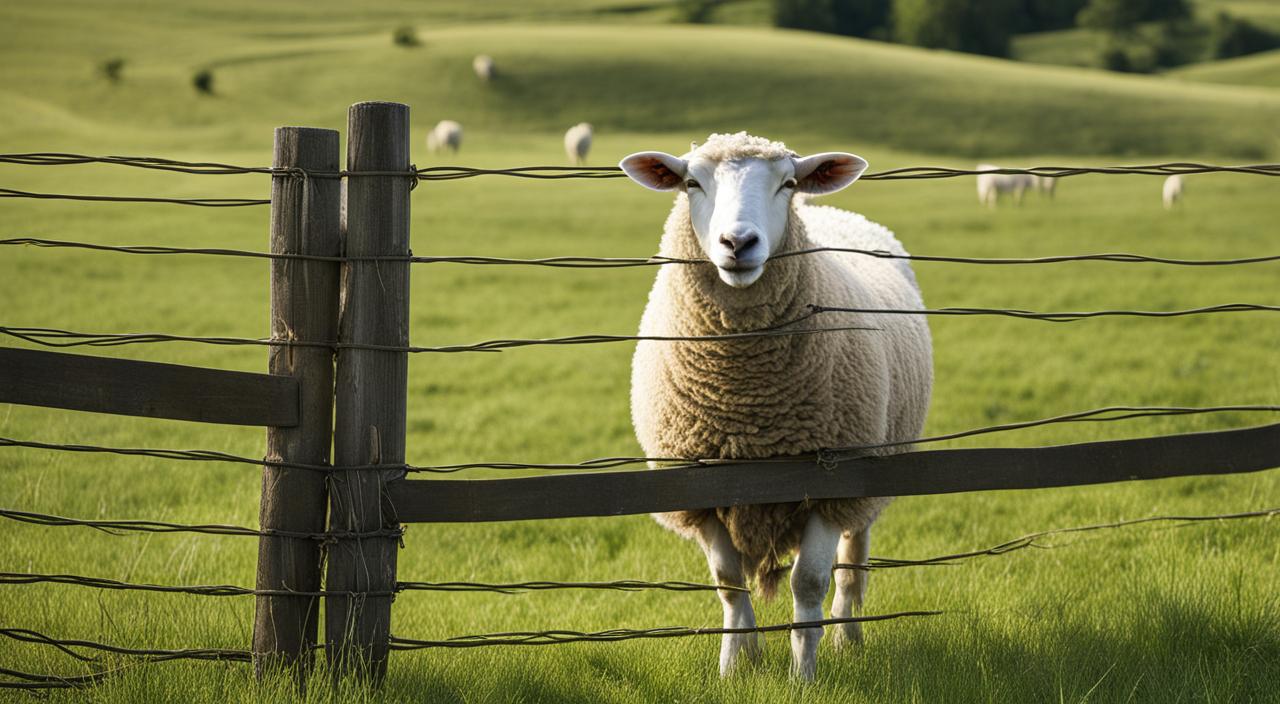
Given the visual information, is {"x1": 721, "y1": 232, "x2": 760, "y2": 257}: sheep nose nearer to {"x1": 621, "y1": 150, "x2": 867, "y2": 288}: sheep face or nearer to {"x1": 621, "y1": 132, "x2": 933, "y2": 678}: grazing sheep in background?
{"x1": 621, "y1": 150, "x2": 867, "y2": 288}: sheep face

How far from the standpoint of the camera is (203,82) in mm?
45875

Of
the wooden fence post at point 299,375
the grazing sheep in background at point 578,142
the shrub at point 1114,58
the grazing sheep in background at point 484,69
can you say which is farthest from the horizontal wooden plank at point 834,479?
the shrub at point 1114,58

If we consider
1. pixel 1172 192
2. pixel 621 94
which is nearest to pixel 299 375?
pixel 1172 192

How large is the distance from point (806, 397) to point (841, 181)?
0.70 metres

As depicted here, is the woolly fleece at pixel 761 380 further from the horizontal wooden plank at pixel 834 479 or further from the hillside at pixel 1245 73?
the hillside at pixel 1245 73

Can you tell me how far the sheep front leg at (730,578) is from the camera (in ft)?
12.2

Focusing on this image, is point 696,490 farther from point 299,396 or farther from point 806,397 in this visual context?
point 299,396

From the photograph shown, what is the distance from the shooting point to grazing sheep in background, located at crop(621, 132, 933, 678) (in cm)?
340

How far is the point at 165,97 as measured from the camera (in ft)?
147

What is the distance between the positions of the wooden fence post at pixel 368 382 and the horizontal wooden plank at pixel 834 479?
0.36ft

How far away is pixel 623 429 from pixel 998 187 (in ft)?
64.6

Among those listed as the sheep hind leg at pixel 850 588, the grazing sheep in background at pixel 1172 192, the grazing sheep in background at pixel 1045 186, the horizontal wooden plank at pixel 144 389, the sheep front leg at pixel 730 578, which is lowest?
the sheep hind leg at pixel 850 588

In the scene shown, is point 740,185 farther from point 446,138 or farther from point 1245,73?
point 1245,73

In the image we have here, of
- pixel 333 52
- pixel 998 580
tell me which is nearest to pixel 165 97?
pixel 333 52
